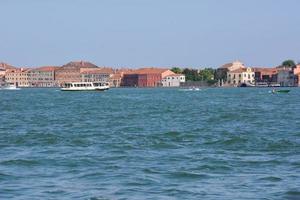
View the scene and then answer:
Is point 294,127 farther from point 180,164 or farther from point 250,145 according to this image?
point 180,164

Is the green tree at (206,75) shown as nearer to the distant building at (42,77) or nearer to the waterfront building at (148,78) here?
the waterfront building at (148,78)

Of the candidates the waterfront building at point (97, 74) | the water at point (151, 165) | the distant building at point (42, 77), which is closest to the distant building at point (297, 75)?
the waterfront building at point (97, 74)

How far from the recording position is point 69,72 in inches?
7111

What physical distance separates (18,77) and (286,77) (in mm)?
65666

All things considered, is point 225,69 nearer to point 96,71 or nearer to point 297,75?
point 297,75

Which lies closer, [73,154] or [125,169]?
[125,169]

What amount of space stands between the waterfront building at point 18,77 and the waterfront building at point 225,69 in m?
47.1

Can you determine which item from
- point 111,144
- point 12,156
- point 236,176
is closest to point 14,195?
point 236,176

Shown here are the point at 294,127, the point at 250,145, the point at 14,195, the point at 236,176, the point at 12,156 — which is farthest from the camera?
the point at 294,127

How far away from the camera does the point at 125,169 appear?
41.1 feet

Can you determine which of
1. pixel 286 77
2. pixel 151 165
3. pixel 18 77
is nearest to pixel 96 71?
pixel 18 77

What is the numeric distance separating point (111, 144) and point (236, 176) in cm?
581

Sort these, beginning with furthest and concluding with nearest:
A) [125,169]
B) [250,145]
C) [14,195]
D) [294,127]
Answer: [294,127], [250,145], [125,169], [14,195]

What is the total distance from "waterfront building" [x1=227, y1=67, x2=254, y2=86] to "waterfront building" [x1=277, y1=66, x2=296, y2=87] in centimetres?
589
